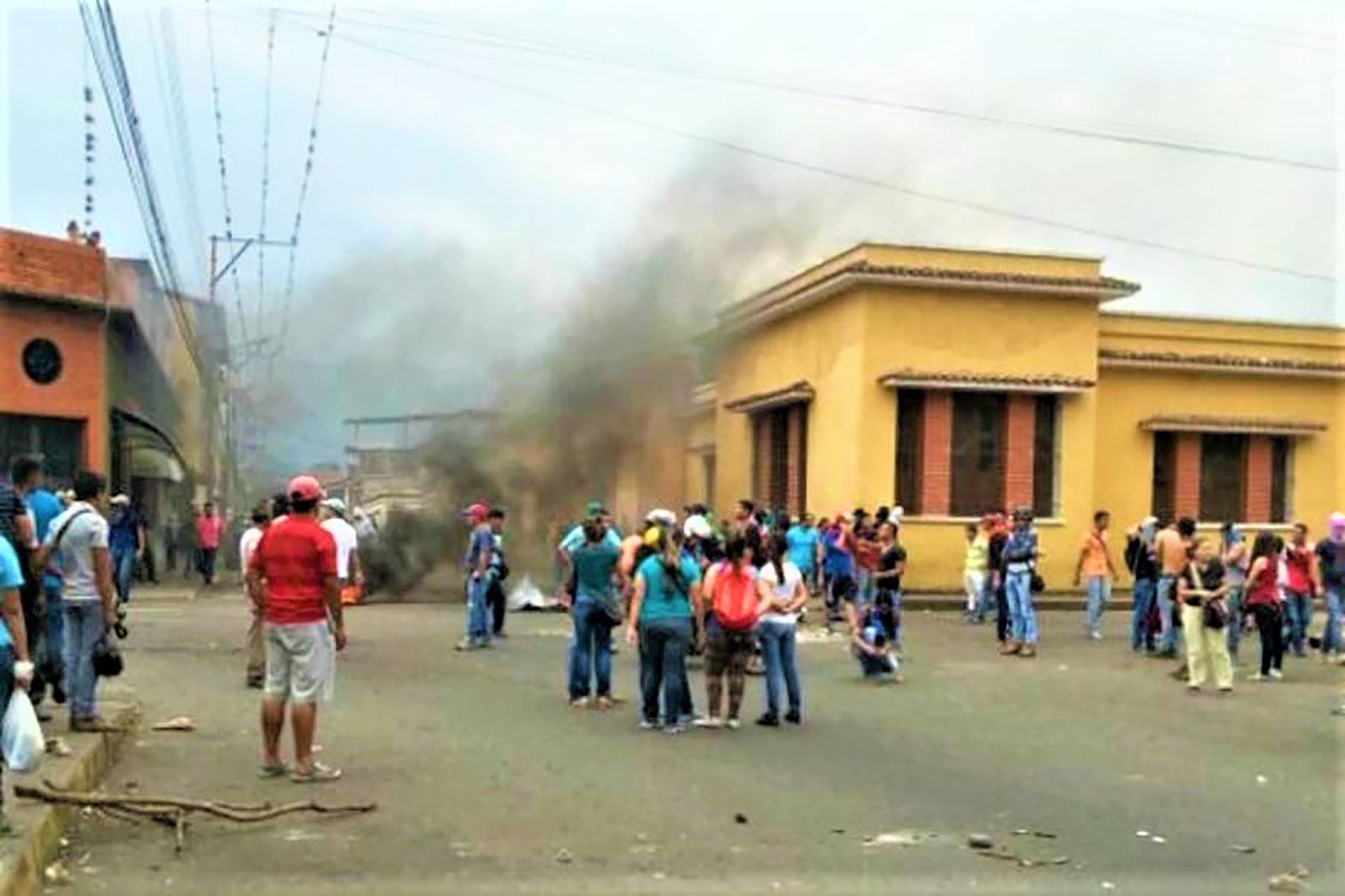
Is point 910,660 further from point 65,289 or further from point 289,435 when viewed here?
point 289,435

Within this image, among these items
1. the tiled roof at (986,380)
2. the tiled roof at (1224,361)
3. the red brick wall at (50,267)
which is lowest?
the tiled roof at (986,380)

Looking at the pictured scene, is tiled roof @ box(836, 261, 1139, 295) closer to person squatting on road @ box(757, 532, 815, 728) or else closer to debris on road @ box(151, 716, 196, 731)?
person squatting on road @ box(757, 532, 815, 728)

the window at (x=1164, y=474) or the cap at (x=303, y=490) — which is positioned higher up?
the window at (x=1164, y=474)

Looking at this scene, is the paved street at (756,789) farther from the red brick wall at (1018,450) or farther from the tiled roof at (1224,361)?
the tiled roof at (1224,361)

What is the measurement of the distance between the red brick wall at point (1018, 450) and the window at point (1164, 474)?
3.24 meters

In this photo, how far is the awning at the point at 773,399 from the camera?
85.9 ft

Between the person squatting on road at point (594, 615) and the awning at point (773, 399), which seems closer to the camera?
the person squatting on road at point (594, 615)

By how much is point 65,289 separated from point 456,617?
9.31 metres

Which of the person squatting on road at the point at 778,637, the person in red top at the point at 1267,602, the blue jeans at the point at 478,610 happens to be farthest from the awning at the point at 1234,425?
the person squatting on road at the point at 778,637

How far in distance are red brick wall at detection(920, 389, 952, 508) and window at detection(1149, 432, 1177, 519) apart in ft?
15.5

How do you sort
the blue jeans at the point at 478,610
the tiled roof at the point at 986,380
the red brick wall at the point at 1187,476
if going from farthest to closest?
the red brick wall at the point at 1187,476 → the tiled roof at the point at 986,380 → the blue jeans at the point at 478,610

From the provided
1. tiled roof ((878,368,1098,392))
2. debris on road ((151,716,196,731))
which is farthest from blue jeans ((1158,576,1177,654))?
debris on road ((151,716,196,731))

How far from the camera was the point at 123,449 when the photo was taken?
94.4 feet

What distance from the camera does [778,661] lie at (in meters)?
10.9
